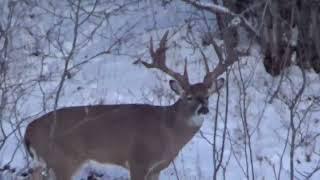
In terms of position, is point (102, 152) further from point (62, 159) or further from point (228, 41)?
point (228, 41)

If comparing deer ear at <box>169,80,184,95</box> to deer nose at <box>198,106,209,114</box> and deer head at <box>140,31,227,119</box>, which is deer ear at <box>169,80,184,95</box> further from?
deer nose at <box>198,106,209,114</box>

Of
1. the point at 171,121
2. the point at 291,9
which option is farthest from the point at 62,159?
the point at 291,9

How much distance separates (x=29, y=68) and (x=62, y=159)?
4.31m

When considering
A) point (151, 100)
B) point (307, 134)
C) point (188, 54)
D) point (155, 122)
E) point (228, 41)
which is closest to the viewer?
point (228, 41)

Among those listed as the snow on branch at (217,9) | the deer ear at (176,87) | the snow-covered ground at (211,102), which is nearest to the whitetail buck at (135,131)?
the deer ear at (176,87)

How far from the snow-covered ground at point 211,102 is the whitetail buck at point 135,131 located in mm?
228

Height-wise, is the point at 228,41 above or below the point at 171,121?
above

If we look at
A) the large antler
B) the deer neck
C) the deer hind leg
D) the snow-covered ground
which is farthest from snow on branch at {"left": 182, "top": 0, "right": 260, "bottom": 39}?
the deer hind leg

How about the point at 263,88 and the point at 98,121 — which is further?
the point at 263,88

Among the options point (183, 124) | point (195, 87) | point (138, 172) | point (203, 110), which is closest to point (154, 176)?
point (138, 172)

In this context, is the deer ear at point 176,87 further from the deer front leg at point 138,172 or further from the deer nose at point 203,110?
the deer front leg at point 138,172

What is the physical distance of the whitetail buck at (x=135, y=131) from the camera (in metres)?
8.36

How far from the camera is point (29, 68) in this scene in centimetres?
1248

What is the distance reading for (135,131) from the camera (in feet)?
28.2
